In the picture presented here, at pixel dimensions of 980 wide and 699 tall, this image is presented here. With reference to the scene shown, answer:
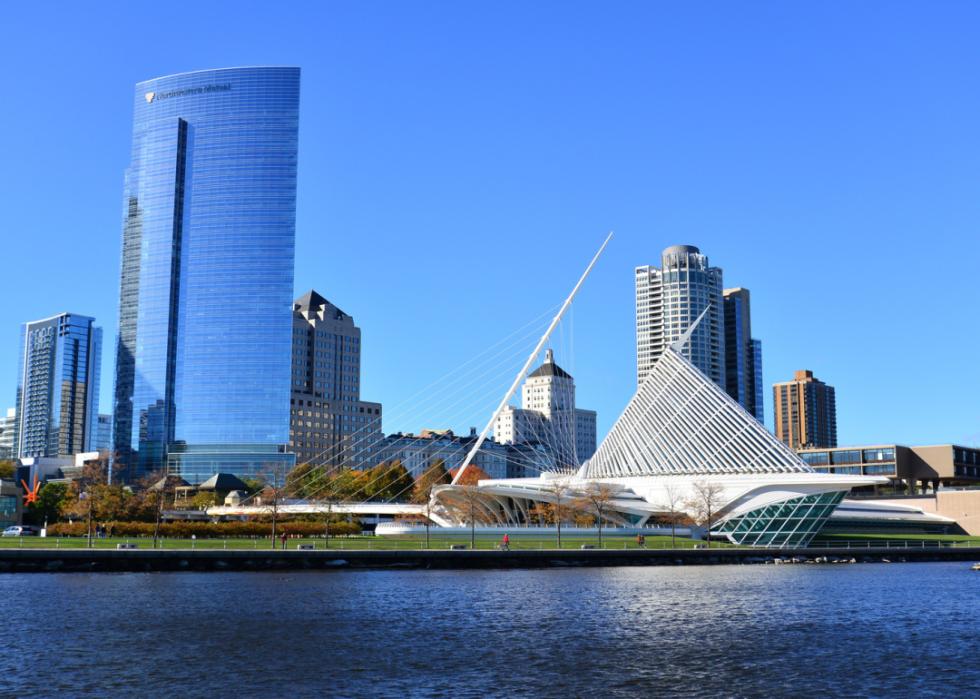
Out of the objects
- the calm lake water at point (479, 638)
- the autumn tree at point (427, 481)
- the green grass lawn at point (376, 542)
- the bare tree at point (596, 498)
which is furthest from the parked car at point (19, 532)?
the bare tree at point (596, 498)

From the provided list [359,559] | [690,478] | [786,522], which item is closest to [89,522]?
[359,559]

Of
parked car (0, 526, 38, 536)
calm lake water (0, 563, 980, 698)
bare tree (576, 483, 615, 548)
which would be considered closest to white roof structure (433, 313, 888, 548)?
bare tree (576, 483, 615, 548)

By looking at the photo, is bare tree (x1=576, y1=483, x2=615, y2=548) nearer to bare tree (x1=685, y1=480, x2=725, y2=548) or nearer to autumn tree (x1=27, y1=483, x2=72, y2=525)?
bare tree (x1=685, y1=480, x2=725, y2=548)

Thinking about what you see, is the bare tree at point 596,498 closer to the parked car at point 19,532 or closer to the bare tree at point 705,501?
the bare tree at point 705,501

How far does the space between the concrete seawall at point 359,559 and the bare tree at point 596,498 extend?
67.6 feet

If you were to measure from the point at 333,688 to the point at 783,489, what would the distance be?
78.1 meters

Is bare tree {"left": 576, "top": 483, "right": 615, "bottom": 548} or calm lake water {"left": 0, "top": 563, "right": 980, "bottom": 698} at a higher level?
bare tree {"left": 576, "top": 483, "right": 615, "bottom": 548}

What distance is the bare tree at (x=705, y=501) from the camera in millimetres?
105125

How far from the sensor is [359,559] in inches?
3086

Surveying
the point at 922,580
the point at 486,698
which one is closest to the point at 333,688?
the point at 486,698

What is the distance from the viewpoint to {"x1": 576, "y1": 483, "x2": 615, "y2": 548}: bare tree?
4363 inches

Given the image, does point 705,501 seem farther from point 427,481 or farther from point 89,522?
point 427,481

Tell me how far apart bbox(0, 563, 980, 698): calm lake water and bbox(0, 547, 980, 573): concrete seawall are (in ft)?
15.3

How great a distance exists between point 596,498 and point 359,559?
3765 cm
